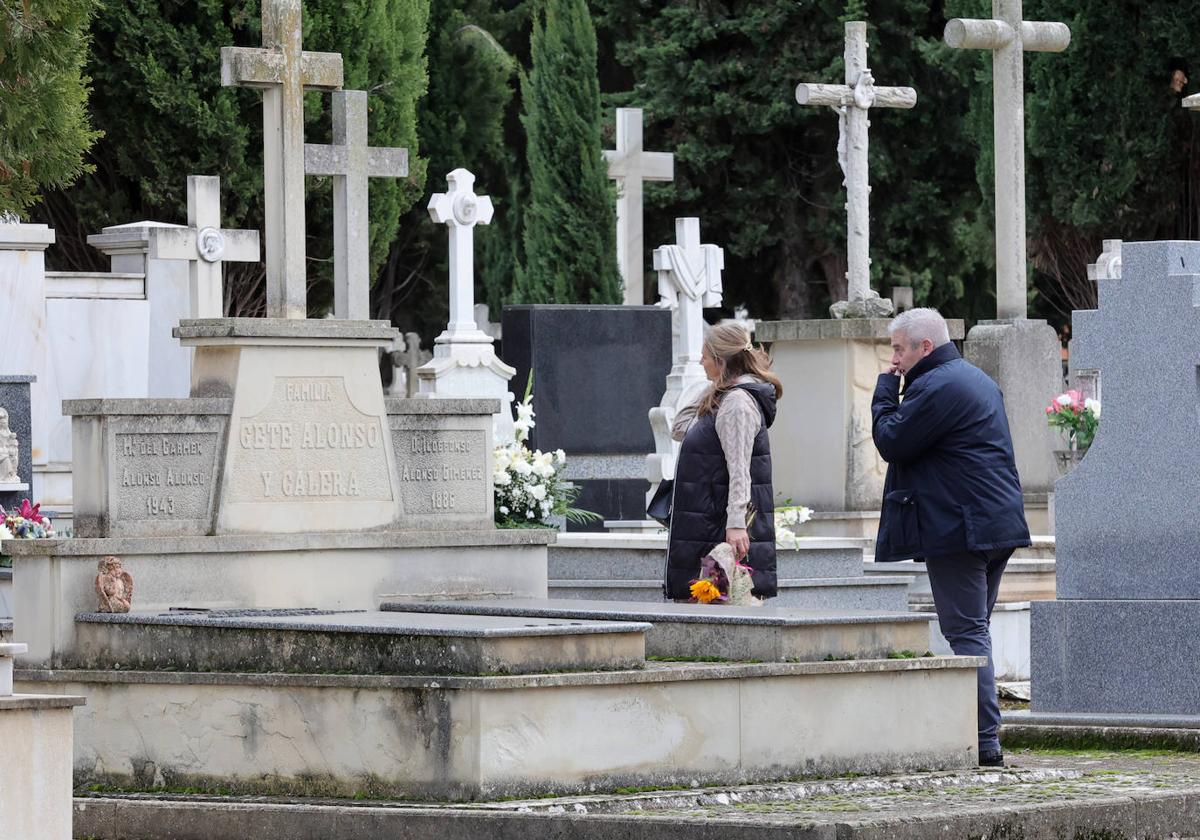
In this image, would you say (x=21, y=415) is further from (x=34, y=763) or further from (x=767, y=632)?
(x=34, y=763)

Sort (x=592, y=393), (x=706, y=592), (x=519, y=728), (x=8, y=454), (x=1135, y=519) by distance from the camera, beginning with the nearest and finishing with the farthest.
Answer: (x=519, y=728), (x=706, y=592), (x=1135, y=519), (x=8, y=454), (x=592, y=393)

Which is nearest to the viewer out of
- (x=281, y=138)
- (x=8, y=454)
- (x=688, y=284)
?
(x=281, y=138)

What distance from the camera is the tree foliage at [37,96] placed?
10.6 m

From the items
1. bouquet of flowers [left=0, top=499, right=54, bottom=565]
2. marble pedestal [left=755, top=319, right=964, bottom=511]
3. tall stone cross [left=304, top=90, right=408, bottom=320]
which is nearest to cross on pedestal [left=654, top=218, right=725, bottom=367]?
marble pedestal [left=755, top=319, right=964, bottom=511]

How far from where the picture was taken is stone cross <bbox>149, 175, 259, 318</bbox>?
1716cm

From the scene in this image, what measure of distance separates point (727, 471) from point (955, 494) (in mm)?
940

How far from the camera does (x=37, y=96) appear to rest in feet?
35.6

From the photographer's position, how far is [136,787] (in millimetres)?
7516

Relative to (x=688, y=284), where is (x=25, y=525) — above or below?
below

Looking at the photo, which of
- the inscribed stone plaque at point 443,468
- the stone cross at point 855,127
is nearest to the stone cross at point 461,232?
the stone cross at point 855,127

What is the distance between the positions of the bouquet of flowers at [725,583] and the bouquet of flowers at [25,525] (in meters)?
4.77

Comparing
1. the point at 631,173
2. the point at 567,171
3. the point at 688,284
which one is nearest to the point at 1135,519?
the point at 688,284

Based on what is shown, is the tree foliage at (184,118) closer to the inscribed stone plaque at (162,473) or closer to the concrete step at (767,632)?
the inscribed stone plaque at (162,473)

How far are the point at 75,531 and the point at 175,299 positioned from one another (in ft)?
29.3
